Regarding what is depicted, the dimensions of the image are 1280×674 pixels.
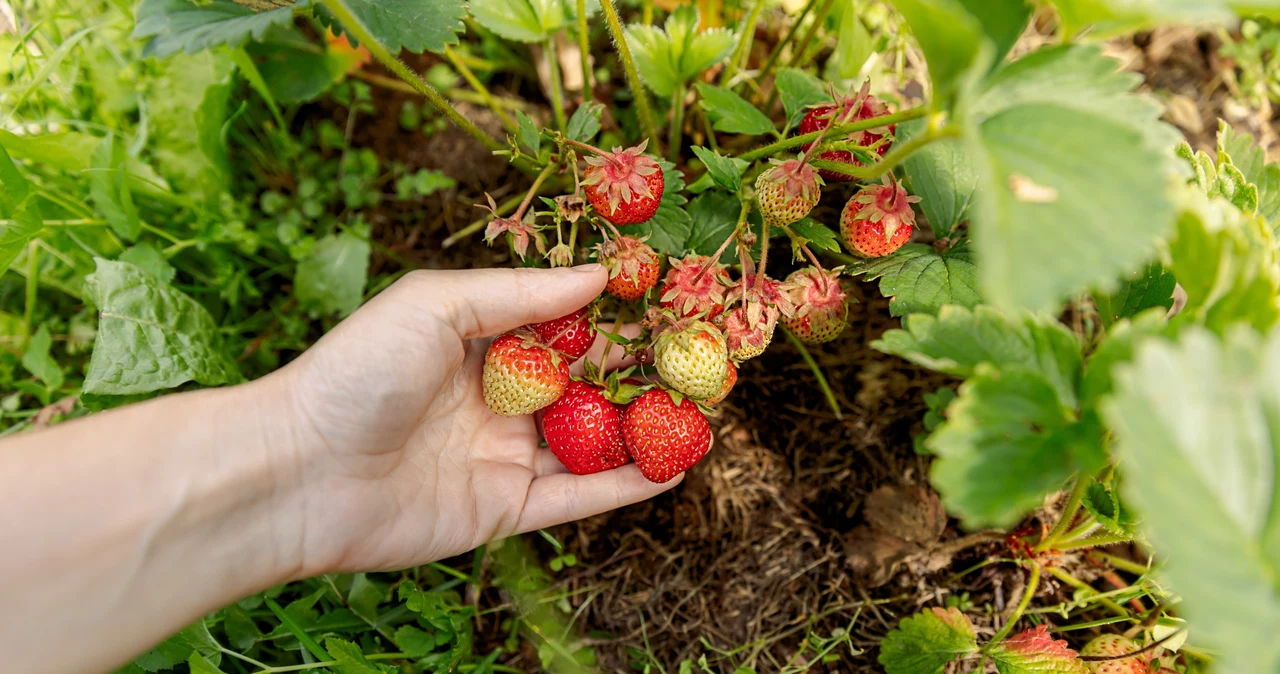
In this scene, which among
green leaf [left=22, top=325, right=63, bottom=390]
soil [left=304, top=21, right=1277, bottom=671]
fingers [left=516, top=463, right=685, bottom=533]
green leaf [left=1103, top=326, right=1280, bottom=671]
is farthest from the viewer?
green leaf [left=22, top=325, right=63, bottom=390]

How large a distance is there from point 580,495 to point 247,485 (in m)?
0.64

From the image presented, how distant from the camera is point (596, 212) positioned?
4.75 feet

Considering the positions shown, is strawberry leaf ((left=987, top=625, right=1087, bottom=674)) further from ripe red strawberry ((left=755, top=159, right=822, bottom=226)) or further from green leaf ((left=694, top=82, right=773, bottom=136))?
green leaf ((left=694, top=82, right=773, bottom=136))

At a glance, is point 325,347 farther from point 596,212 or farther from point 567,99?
point 567,99

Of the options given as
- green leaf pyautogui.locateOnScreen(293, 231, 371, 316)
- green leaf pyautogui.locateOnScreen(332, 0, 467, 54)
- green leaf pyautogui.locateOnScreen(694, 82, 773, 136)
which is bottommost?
green leaf pyautogui.locateOnScreen(293, 231, 371, 316)

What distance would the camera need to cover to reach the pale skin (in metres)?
1.18

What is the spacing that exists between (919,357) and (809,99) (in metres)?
0.76

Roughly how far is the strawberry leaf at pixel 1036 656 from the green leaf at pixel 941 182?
82 cm

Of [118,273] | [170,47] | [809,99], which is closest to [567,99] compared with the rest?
[809,99]

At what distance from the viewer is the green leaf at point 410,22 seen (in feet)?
4.66

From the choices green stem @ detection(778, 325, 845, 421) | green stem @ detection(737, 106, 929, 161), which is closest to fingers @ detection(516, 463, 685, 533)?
green stem @ detection(778, 325, 845, 421)

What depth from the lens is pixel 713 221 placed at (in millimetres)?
1547

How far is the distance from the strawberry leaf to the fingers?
72 cm

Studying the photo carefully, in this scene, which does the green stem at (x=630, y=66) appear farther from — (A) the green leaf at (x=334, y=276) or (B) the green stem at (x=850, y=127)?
(A) the green leaf at (x=334, y=276)
